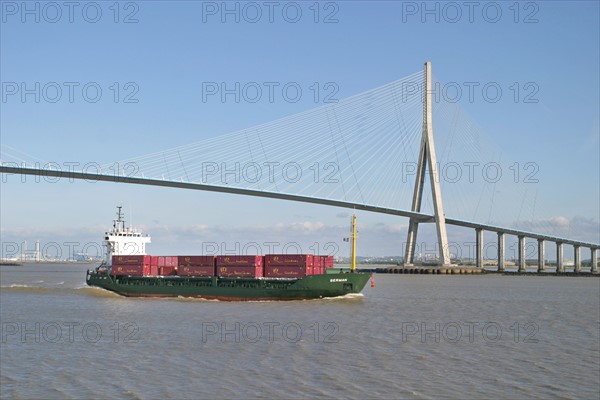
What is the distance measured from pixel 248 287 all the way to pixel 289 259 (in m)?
2.71

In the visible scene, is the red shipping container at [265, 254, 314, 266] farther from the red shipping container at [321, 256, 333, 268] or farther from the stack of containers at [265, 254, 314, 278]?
the red shipping container at [321, 256, 333, 268]

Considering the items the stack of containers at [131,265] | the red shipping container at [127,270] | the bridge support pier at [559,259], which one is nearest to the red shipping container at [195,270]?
the stack of containers at [131,265]

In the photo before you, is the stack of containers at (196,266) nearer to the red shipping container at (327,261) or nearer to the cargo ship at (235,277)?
the cargo ship at (235,277)

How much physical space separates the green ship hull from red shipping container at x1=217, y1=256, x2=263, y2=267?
840mm

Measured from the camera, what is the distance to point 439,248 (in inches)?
3423

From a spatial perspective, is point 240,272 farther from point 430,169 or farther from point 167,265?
point 430,169

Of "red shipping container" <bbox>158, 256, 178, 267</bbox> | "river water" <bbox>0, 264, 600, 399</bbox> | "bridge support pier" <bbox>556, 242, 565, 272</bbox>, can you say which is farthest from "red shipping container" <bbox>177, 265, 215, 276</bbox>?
"bridge support pier" <bbox>556, 242, 565, 272</bbox>

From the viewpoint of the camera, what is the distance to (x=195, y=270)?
129ft

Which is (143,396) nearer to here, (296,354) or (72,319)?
(296,354)

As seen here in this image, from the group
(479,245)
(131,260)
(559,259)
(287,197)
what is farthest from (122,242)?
(559,259)

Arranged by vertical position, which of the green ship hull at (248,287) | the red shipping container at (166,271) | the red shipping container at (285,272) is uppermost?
the red shipping container at (285,272)

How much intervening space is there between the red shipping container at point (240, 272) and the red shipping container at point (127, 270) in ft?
19.6

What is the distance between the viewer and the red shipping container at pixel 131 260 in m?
41.2

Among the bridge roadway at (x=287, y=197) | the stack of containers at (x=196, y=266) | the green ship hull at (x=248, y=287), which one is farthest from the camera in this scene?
the bridge roadway at (x=287, y=197)
